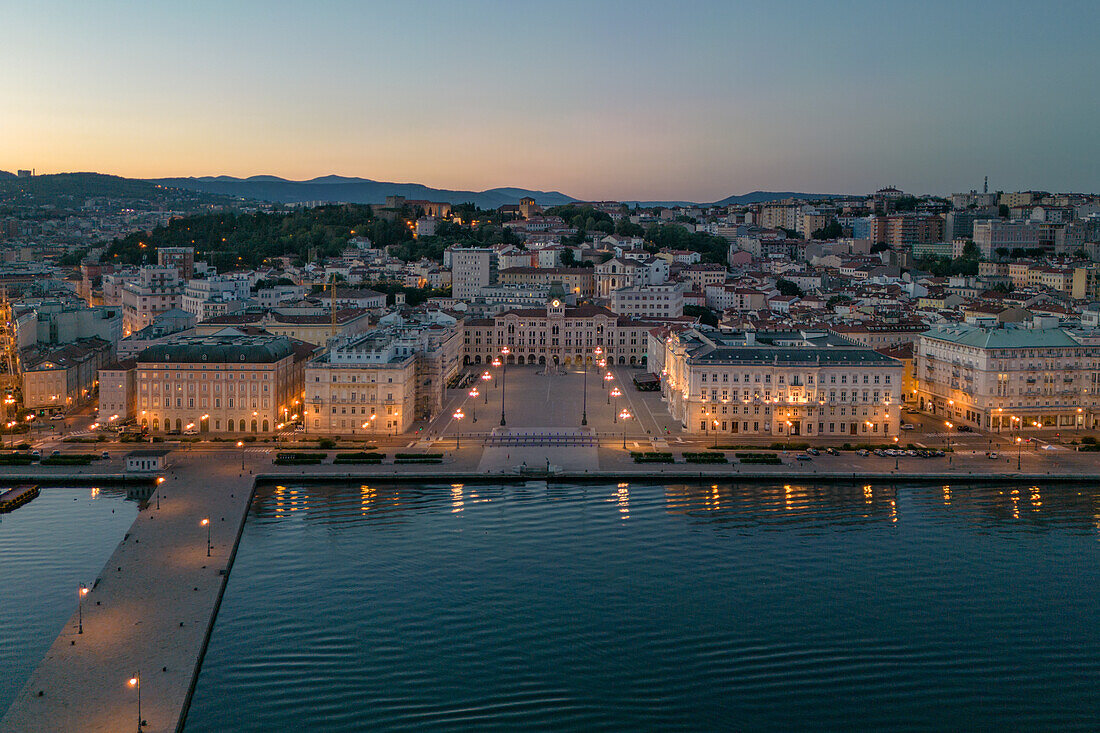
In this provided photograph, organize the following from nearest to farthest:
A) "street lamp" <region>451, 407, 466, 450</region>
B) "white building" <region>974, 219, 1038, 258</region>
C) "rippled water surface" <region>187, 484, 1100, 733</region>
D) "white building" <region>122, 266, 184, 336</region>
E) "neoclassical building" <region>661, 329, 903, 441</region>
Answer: "rippled water surface" <region>187, 484, 1100, 733</region> < "street lamp" <region>451, 407, 466, 450</region> < "neoclassical building" <region>661, 329, 903, 441</region> < "white building" <region>122, 266, 184, 336</region> < "white building" <region>974, 219, 1038, 258</region>

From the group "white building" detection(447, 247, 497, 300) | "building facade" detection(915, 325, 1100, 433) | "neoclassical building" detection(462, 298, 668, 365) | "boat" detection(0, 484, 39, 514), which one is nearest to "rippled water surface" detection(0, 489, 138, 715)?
"boat" detection(0, 484, 39, 514)

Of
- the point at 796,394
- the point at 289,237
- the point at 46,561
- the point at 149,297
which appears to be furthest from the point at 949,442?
the point at 289,237

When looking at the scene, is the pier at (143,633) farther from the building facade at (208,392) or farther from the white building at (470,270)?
the white building at (470,270)

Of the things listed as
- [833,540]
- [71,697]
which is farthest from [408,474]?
[71,697]

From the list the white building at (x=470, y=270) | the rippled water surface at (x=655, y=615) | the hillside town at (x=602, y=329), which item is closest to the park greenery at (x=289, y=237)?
the hillside town at (x=602, y=329)

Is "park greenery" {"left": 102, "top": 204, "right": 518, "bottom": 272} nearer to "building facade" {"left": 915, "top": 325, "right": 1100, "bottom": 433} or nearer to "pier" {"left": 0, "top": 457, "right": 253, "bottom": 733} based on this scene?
"building facade" {"left": 915, "top": 325, "right": 1100, "bottom": 433}

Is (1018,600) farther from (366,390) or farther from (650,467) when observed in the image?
(366,390)
